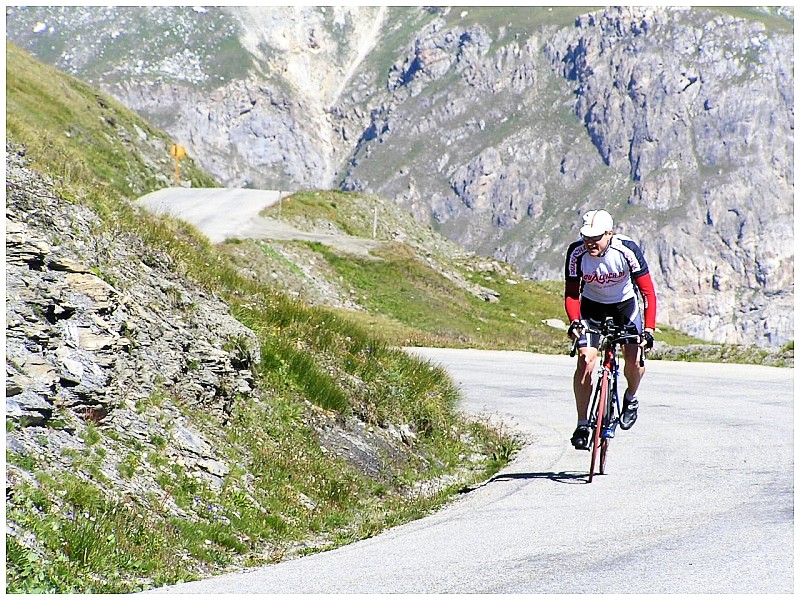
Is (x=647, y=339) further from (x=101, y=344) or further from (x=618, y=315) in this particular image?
(x=101, y=344)

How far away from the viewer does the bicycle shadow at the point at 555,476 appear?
30.1 feet

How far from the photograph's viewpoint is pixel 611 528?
6.95 meters

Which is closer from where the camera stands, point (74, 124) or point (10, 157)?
point (10, 157)

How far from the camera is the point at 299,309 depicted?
1312 centimetres

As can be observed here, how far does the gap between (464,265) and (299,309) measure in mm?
37358

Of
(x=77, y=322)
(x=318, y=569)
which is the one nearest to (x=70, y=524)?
(x=318, y=569)

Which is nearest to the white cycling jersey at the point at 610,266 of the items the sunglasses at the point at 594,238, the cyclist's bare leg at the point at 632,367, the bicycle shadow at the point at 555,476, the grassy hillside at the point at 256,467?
the sunglasses at the point at 594,238

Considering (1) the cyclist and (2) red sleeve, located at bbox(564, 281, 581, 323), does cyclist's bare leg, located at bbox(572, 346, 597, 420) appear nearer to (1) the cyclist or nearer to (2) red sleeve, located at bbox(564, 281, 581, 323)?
(1) the cyclist

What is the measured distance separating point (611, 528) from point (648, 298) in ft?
9.18

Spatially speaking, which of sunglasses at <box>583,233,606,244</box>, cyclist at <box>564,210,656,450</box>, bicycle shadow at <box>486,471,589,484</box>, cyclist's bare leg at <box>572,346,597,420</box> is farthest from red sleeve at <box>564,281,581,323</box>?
bicycle shadow at <box>486,471,589,484</box>

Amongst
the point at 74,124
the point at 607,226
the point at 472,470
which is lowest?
the point at 472,470

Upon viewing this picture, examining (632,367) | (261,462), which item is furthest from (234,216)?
(632,367)

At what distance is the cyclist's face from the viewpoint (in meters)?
8.63

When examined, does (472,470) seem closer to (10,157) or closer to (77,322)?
(77,322)
